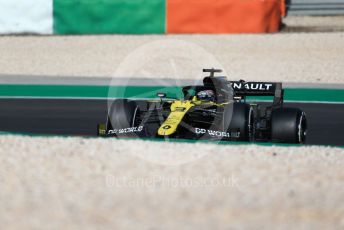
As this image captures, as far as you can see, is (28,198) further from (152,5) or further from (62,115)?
(152,5)

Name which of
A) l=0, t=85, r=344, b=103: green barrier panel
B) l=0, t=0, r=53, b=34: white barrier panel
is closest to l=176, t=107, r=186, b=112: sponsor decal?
l=0, t=85, r=344, b=103: green barrier panel

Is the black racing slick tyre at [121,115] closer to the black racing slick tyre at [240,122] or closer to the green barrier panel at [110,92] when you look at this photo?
the black racing slick tyre at [240,122]

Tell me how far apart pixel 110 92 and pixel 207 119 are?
6.96 m

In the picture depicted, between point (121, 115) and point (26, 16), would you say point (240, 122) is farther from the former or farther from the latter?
point (26, 16)

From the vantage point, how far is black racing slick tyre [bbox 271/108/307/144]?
1134cm

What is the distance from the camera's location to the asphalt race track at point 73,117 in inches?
507

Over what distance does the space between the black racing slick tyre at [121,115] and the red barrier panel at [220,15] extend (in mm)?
12108

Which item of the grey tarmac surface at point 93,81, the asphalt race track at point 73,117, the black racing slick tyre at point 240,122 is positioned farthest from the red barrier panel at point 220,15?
the black racing slick tyre at point 240,122

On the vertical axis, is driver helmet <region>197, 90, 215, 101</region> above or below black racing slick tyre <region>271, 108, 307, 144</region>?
above

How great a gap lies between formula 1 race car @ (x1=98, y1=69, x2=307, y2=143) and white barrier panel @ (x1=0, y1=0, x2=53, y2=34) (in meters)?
12.3

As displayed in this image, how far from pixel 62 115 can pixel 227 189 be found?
7.69 metres

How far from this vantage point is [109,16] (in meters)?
23.9

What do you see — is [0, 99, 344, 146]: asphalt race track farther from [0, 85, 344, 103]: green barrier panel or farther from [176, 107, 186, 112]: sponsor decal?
[176, 107, 186, 112]: sponsor decal

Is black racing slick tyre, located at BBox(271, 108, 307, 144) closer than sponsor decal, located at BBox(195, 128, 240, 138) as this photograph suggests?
No
